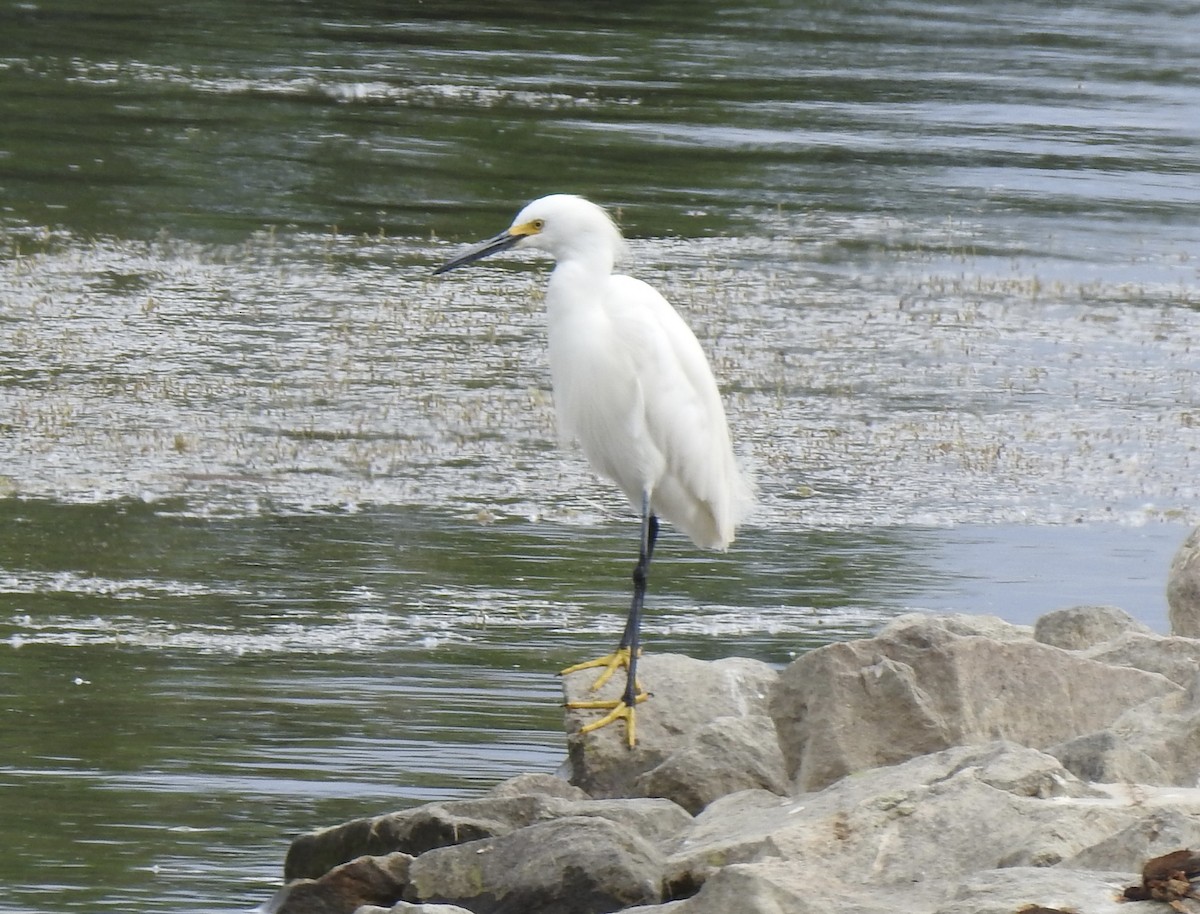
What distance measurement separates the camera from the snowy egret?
695 centimetres

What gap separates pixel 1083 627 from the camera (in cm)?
725

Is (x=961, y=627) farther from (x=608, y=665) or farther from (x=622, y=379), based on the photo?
(x=622, y=379)

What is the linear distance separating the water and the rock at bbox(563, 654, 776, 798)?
232mm

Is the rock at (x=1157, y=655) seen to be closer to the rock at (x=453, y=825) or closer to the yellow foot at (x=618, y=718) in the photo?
the yellow foot at (x=618, y=718)

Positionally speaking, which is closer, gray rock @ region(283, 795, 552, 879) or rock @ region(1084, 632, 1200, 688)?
gray rock @ region(283, 795, 552, 879)

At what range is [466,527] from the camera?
8.84 m

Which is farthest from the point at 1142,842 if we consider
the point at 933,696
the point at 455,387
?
the point at 455,387

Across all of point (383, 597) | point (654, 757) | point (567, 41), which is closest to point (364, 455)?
point (383, 597)

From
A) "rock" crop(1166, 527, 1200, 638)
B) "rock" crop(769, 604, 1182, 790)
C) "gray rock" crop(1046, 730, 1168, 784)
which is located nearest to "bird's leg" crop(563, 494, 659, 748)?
"rock" crop(769, 604, 1182, 790)

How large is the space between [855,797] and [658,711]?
1542 mm

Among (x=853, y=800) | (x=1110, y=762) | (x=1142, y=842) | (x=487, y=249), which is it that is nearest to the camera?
(x=1142, y=842)

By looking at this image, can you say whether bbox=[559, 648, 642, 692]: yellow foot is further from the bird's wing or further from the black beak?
Answer: the black beak

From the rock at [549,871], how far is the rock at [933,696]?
91cm

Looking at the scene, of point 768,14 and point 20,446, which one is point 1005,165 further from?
point 20,446
